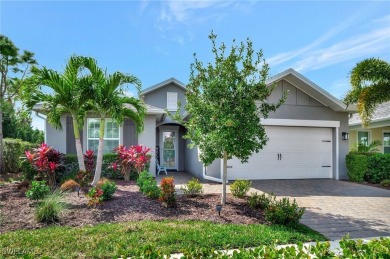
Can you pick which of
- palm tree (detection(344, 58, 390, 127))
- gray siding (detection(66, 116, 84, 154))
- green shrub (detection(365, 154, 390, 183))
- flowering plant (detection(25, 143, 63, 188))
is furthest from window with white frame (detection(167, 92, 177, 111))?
green shrub (detection(365, 154, 390, 183))

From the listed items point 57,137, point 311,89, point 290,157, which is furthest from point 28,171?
point 311,89

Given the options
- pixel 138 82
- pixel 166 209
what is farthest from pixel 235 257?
pixel 138 82

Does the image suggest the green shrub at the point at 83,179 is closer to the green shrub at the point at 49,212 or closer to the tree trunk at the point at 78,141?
the tree trunk at the point at 78,141

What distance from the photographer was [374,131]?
58.9 feet

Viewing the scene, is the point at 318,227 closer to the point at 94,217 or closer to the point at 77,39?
the point at 94,217

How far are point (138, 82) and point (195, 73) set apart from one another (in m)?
3.39

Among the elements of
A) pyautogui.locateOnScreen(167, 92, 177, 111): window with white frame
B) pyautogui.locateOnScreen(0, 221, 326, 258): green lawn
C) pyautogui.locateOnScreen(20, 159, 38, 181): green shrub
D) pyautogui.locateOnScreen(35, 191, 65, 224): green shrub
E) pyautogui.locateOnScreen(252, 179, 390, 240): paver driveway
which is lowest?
pyautogui.locateOnScreen(252, 179, 390, 240): paver driveway

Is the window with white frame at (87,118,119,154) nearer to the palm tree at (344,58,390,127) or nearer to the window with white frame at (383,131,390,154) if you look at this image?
the palm tree at (344,58,390,127)

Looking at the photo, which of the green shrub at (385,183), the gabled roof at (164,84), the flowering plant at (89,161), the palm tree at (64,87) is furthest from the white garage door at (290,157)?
the gabled roof at (164,84)

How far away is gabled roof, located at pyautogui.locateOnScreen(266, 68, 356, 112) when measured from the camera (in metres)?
11.7

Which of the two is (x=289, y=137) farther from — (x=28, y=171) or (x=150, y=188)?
(x=28, y=171)

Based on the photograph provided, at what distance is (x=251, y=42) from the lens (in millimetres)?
6883

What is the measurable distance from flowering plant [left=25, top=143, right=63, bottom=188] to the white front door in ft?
23.7

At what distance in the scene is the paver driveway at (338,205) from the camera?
5859 mm
